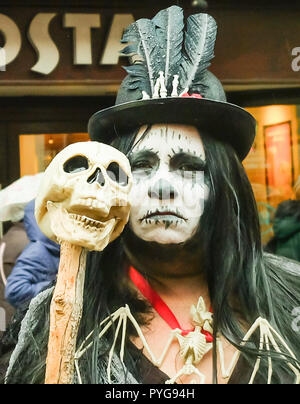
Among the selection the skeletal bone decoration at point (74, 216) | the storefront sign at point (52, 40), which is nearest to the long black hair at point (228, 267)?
the skeletal bone decoration at point (74, 216)

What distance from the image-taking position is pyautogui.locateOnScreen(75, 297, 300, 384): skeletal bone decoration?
163cm

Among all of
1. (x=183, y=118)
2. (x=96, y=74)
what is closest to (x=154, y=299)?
(x=183, y=118)

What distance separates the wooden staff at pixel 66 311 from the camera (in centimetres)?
155

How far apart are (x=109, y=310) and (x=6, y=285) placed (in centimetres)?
28

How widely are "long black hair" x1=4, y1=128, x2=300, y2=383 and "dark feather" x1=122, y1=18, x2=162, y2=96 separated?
0.15 m

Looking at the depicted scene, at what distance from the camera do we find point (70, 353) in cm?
157

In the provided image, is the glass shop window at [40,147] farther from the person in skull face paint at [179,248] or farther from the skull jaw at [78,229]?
the skull jaw at [78,229]

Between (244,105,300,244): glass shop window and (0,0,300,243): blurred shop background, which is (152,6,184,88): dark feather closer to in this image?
(0,0,300,243): blurred shop background

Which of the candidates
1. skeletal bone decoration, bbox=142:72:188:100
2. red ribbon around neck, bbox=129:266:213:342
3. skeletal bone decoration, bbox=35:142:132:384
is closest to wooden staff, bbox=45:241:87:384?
skeletal bone decoration, bbox=35:142:132:384

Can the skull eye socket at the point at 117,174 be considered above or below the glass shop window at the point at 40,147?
below

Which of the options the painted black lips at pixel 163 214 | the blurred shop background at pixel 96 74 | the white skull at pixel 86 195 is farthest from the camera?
the blurred shop background at pixel 96 74

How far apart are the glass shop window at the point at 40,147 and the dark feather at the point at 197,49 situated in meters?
0.31

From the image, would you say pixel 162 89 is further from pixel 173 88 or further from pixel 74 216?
pixel 74 216

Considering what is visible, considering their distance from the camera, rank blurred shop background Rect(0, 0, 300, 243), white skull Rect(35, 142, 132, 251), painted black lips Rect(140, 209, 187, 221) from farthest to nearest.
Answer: blurred shop background Rect(0, 0, 300, 243) → painted black lips Rect(140, 209, 187, 221) → white skull Rect(35, 142, 132, 251)
